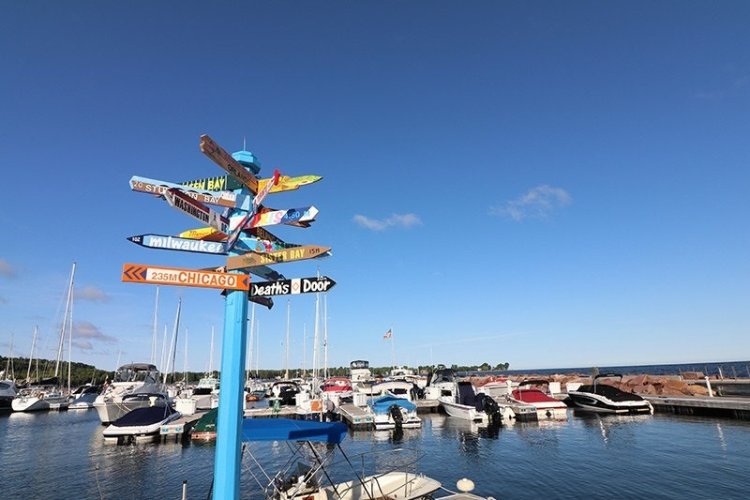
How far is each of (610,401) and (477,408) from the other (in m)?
13.7

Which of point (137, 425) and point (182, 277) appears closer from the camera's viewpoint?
point (182, 277)

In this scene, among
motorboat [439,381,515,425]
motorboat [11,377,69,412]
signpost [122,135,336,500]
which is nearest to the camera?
signpost [122,135,336,500]

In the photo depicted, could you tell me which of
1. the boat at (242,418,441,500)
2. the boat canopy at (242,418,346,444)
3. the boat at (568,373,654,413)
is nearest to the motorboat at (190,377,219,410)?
the boat at (242,418,441,500)

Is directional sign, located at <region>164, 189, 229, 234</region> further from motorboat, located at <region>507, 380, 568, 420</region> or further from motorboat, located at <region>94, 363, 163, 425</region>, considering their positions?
motorboat, located at <region>94, 363, 163, 425</region>

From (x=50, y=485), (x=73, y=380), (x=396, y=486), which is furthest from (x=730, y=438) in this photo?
(x=73, y=380)

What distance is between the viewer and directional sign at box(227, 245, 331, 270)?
726 cm

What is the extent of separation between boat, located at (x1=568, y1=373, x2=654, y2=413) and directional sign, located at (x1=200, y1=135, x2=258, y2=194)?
43.7m

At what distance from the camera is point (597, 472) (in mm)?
20734

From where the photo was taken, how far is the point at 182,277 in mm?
6977

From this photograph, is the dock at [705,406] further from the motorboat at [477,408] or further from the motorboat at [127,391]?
the motorboat at [127,391]

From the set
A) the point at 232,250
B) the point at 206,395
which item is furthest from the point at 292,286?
the point at 206,395

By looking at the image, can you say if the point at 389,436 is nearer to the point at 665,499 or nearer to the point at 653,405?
the point at 665,499

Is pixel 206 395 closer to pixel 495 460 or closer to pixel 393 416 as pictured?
pixel 393 416

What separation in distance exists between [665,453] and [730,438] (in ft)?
23.1
